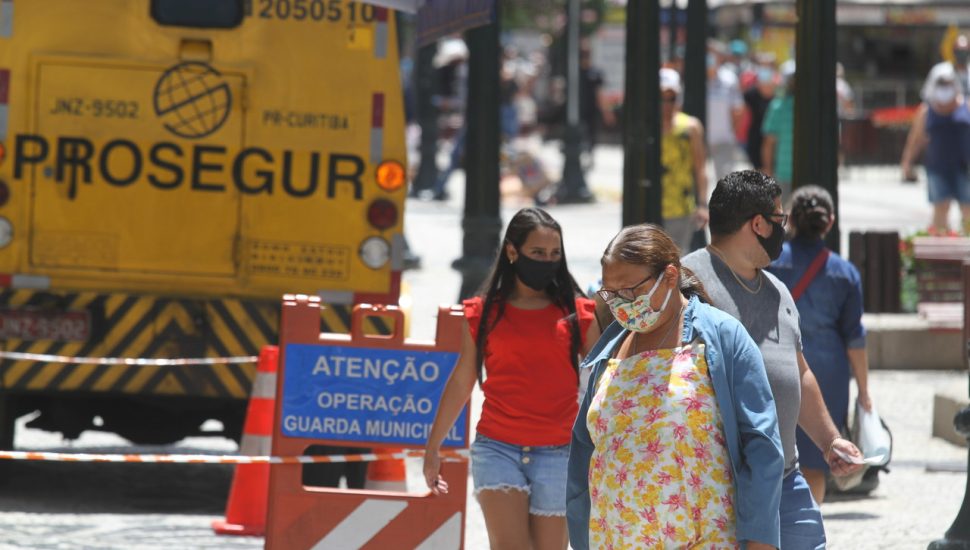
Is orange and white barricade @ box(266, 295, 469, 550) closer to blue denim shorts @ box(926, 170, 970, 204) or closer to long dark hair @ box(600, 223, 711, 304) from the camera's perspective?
long dark hair @ box(600, 223, 711, 304)

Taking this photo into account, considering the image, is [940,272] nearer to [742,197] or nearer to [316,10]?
[316,10]

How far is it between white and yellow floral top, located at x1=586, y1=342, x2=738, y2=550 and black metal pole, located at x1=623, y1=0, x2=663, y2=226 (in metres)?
5.72

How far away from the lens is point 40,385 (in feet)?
30.8

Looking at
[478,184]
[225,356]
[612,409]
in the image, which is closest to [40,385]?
[225,356]

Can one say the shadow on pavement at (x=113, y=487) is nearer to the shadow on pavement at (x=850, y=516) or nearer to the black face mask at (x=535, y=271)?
the shadow on pavement at (x=850, y=516)

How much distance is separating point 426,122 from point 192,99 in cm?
1730

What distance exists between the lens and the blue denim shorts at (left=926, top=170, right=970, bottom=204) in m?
18.0

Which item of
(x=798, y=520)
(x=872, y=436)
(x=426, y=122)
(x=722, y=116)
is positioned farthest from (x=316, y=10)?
(x=426, y=122)

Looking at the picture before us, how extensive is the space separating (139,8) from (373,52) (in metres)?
1.15

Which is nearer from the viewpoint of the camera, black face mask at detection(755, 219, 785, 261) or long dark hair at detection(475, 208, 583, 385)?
black face mask at detection(755, 219, 785, 261)

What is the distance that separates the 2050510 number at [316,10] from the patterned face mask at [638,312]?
15.3ft

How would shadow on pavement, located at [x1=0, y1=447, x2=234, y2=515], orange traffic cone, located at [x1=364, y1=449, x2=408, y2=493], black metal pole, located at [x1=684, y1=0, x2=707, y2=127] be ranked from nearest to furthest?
orange traffic cone, located at [x1=364, y1=449, x2=408, y2=493] < shadow on pavement, located at [x1=0, y1=447, x2=234, y2=515] < black metal pole, located at [x1=684, y1=0, x2=707, y2=127]

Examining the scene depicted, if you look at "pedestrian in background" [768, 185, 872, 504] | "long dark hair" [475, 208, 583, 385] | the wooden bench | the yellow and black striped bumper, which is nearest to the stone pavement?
the wooden bench

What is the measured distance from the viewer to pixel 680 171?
41.8ft
